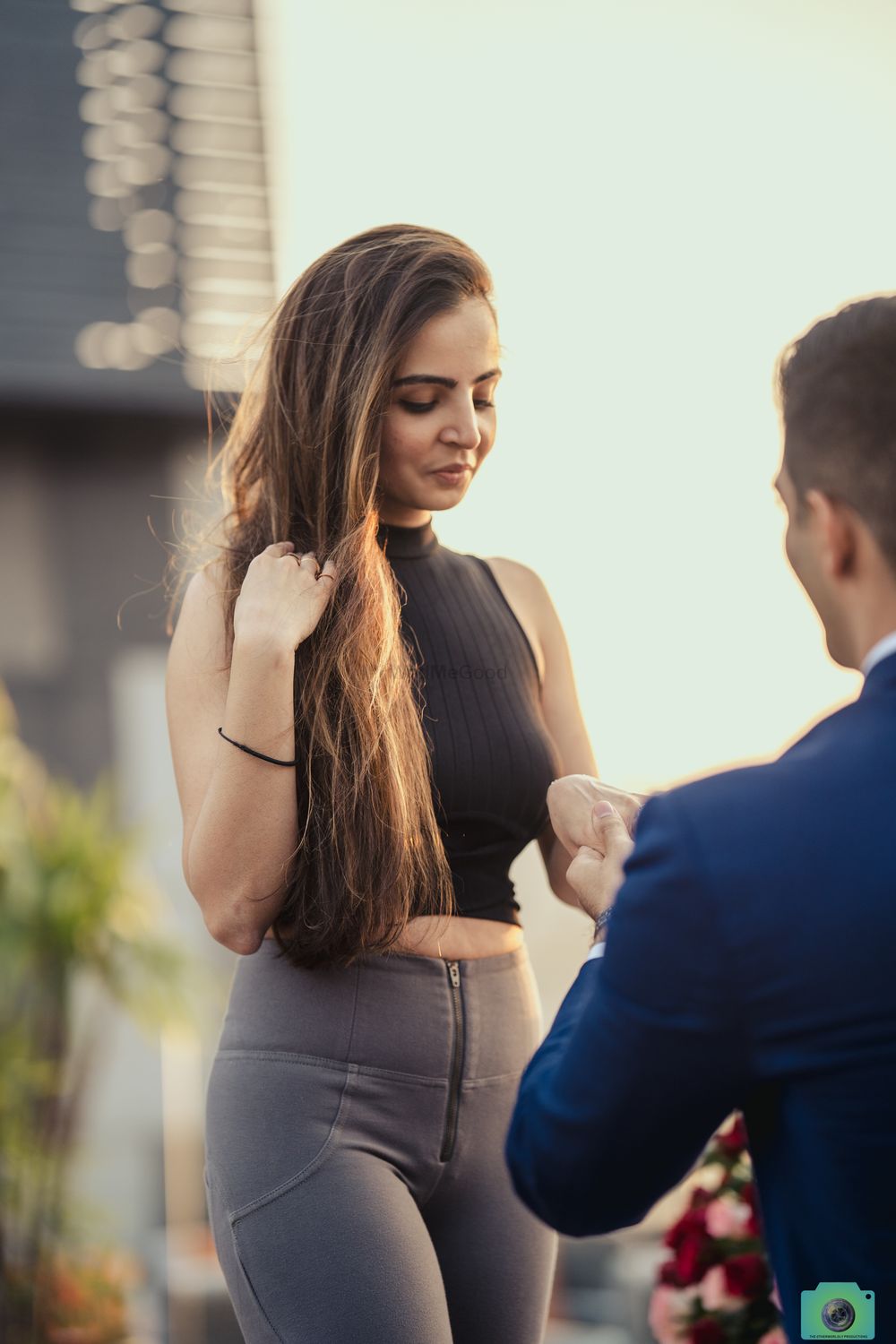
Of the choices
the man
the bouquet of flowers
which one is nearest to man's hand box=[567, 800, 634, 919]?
the man

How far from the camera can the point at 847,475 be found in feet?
3.09

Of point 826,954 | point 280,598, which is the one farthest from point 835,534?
point 280,598

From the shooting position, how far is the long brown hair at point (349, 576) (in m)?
1.42

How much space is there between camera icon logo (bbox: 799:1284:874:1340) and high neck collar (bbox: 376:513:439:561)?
944 millimetres

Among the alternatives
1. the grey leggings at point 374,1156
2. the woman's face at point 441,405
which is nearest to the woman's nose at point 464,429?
the woman's face at point 441,405

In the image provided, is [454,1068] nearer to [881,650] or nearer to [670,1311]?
[881,650]

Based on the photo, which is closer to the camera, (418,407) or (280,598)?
(280,598)

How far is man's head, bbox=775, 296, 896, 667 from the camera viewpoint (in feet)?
3.06

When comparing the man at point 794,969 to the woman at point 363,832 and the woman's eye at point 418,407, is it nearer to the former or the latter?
the woman at point 363,832

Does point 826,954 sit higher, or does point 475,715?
point 475,715

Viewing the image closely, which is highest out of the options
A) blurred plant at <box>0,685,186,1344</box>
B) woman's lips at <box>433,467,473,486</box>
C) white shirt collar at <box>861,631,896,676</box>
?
woman's lips at <box>433,467,473,486</box>

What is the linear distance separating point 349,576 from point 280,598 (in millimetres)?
98

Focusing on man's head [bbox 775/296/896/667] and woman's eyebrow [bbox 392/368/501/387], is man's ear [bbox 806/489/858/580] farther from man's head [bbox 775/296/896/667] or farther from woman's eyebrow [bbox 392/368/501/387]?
woman's eyebrow [bbox 392/368/501/387]

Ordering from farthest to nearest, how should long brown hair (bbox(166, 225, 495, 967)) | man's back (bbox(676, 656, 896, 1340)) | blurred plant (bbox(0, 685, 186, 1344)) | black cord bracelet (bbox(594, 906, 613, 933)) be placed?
blurred plant (bbox(0, 685, 186, 1344)) < long brown hair (bbox(166, 225, 495, 967)) < black cord bracelet (bbox(594, 906, 613, 933)) < man's back (bbox(676, 656, 896, 1340))
